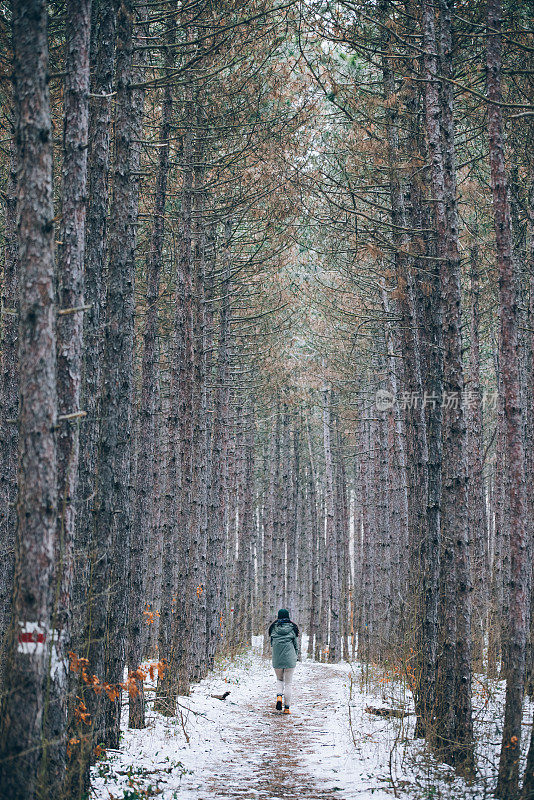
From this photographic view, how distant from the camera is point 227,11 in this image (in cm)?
759

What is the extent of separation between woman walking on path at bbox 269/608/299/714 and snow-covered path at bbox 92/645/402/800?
35 centimetres

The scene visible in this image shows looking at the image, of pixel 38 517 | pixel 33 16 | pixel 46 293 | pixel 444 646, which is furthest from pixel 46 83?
pixel 444 646

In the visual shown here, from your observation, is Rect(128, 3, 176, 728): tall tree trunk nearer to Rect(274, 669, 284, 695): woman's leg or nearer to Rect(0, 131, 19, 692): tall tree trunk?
Rect(0, 131, 19, 692): tall tree trunk

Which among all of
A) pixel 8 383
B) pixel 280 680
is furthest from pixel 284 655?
pixel 8 383

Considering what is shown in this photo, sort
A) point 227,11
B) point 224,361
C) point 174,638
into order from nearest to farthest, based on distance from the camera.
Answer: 1. point 227,11
2. point 174,638
3. point 224,361

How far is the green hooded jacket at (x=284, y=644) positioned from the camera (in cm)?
1084

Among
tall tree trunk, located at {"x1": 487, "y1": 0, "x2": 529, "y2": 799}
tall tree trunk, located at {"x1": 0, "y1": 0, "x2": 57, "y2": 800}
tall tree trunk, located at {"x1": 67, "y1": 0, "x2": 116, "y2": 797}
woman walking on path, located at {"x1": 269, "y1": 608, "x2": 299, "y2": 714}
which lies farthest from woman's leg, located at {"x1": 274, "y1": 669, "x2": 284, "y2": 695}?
tall tree trunk, located at {"x1": 0, "y1": 0, "x2": 57, "y2": 800}

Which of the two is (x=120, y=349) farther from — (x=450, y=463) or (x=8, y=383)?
(x=450, y=463)

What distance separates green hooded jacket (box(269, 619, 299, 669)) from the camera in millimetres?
10844

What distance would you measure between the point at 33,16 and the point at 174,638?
809cm

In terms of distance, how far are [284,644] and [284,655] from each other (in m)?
0.31

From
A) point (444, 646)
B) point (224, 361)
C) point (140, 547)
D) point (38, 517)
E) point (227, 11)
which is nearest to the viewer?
point (38, 517)

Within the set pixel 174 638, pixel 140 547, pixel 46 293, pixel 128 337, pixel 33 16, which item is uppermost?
pixel 33 16

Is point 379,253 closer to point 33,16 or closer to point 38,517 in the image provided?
point 33,16
